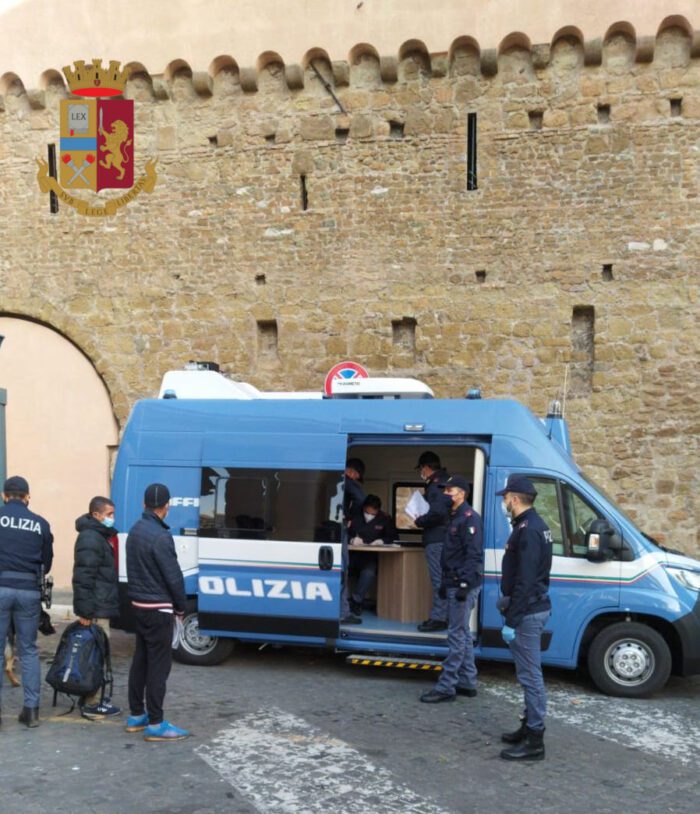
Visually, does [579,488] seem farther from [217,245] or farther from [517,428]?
[217,245]

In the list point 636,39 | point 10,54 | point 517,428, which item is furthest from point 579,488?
point 10,54

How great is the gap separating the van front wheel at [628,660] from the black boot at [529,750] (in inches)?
75.2

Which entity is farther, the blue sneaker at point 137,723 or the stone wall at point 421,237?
the stone wall at point 421,237

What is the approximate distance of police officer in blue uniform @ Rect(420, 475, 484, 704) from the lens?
6840mm

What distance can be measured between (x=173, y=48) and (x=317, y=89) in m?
2.35

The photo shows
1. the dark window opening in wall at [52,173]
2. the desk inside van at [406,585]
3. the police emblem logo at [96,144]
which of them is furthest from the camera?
the dark window opening in wall at [52,173]

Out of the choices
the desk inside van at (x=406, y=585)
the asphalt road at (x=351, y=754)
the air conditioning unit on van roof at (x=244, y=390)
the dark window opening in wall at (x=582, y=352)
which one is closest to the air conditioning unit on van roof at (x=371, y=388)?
the air conditioning unit on van roof at (x=244, y=390)

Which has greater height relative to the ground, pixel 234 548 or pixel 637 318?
pixel 637 318

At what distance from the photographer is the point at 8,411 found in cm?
1397

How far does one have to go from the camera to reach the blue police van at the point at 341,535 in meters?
7.34

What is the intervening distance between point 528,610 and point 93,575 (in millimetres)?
3165

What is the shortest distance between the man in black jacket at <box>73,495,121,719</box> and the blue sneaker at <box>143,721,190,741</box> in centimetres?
70

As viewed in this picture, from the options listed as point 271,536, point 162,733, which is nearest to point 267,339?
point 271,536

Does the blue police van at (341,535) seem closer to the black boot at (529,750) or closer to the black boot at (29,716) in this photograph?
the black boot at (529,750)
